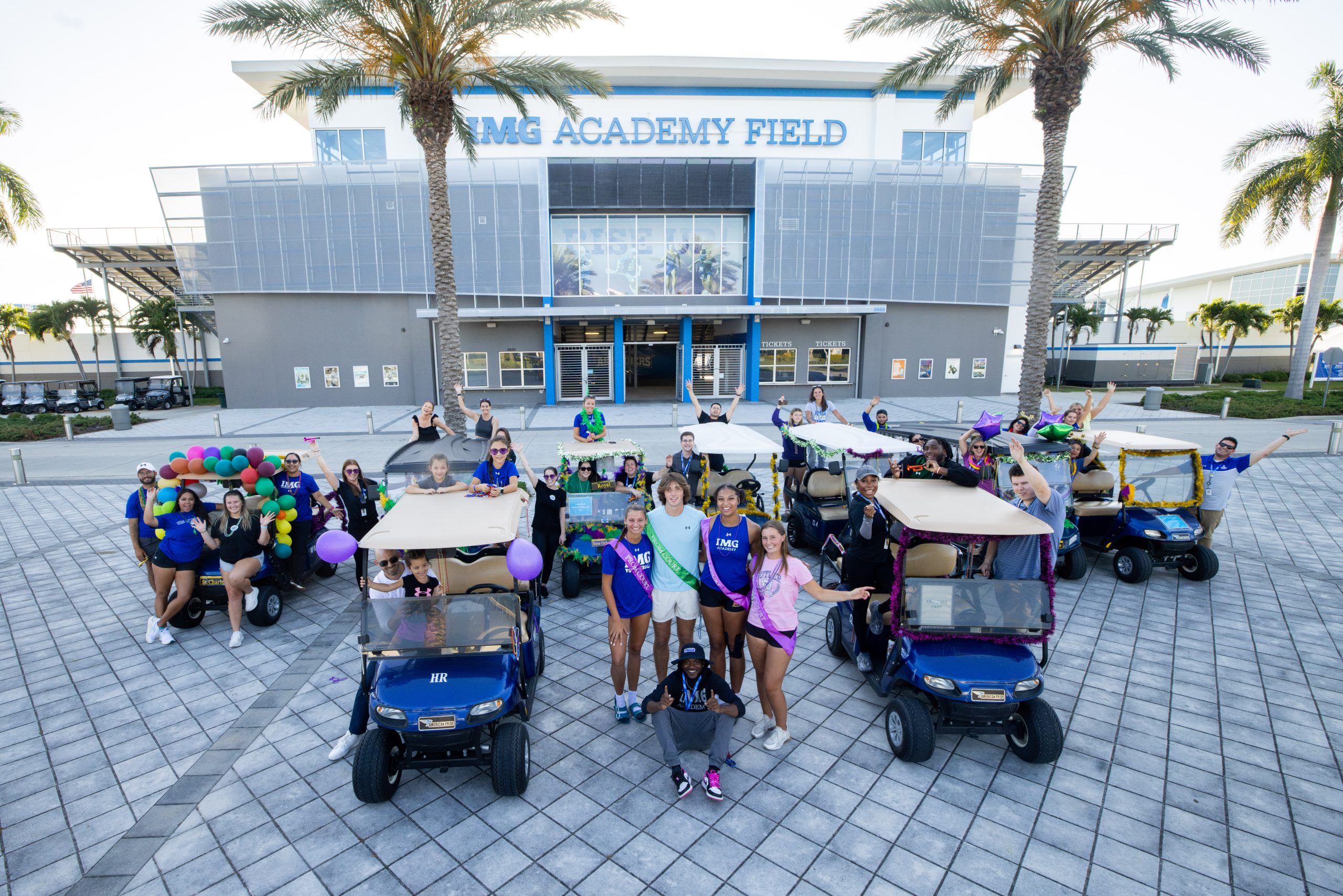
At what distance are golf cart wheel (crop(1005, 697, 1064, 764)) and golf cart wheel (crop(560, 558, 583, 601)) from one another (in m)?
5.20

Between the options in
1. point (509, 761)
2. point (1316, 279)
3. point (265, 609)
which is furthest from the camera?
point (1316, 279)

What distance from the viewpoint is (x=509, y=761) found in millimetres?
4496

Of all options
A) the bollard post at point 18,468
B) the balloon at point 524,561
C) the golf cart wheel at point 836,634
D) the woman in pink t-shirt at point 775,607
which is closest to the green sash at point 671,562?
the woman in pink t-shirt at point 775,607

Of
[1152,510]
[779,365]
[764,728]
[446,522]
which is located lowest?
[764,728]

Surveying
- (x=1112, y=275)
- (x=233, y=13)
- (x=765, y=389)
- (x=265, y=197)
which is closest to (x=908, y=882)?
(x=233, y=13)

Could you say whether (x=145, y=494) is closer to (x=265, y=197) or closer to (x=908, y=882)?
(x=908, y=882)

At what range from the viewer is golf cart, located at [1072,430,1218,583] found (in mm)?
8516

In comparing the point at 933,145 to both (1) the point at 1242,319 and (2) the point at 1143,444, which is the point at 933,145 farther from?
(2) the point at 1143,444

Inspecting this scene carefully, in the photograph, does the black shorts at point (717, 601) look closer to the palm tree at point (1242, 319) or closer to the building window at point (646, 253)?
the building window at point (646, 253)

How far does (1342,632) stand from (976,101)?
36.6 m

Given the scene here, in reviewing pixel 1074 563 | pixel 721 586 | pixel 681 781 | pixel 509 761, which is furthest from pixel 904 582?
pixel 1074 563

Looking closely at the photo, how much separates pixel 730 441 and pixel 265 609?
638 centimetres

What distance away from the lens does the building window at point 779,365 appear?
3005cm

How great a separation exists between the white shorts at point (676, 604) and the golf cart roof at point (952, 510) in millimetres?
1944
